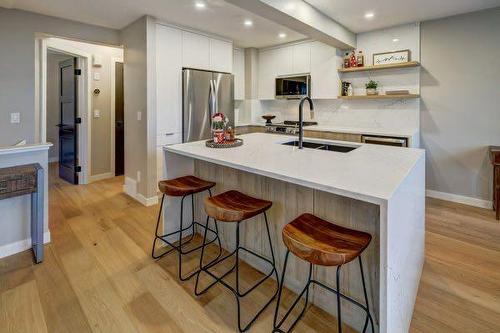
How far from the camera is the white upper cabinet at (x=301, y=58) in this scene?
15.3 ft

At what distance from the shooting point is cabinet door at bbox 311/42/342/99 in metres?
4.41

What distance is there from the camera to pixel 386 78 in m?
4.14

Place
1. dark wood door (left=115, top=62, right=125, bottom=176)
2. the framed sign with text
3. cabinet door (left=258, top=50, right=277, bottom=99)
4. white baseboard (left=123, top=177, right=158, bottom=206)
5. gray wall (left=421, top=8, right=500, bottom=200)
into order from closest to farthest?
gray wall (left=421, top=8, right=500, bottom=200) < white baseboard (left=123, top=177, right=158, bottom=206) < the framed sign with text < dark wood door (left=115, top=62, right=125, bottom=176) < cabinet door (left=258, top=50, right=277, bottom=99)

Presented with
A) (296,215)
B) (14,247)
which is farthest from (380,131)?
(14,247)

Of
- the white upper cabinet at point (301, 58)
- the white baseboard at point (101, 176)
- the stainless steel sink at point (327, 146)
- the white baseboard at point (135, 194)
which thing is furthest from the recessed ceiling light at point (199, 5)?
the white baseboard at point (101, 176)

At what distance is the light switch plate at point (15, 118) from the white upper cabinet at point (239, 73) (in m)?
3.25

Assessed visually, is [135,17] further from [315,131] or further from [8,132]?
[315,131]

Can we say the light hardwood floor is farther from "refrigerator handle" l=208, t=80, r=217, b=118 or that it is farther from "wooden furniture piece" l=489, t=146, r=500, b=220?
"refrigerator handle" l=208, t=80, r=217, b=118

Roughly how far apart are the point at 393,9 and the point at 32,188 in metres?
4.06

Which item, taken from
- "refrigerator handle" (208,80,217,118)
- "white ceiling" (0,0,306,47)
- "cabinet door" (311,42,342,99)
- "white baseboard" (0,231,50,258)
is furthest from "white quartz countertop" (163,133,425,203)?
"cabinet door" (311,42,342,99)

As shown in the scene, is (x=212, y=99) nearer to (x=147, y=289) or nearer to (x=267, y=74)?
(x=267, y=74)

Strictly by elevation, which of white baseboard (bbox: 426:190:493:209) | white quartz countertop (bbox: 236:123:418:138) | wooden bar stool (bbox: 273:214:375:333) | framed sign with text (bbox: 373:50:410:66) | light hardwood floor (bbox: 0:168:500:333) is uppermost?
framed sign with text (bbox: 373:50:410:66)

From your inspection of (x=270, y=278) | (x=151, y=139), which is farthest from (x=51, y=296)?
(x=151, y=139)

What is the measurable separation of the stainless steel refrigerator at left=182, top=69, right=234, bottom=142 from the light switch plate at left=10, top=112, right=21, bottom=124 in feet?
6.20
